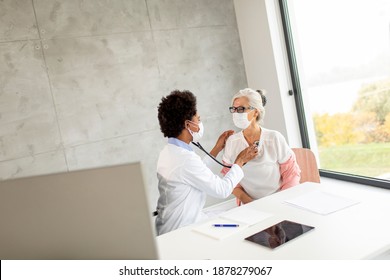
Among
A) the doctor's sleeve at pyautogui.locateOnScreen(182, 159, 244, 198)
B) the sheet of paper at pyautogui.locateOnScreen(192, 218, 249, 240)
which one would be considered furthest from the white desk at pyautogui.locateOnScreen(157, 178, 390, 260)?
the doctor's sleeve at pyautogui.locateOnScreen(182, 159, 244, 198)

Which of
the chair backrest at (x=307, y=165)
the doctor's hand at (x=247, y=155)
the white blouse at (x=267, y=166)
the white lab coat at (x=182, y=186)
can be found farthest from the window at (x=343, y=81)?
the white lab coat at (x=182, y=186)

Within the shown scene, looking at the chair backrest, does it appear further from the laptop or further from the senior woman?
the laptop

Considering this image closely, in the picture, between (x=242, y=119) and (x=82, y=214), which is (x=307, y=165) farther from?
(x=82, y=214)

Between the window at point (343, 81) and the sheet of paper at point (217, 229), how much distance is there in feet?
7.16

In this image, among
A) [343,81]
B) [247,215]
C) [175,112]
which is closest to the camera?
[247,215]

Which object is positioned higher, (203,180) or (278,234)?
(203,180)

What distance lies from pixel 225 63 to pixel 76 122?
67.2 inches

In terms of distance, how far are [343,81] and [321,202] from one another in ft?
6.91

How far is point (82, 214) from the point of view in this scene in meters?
0.85

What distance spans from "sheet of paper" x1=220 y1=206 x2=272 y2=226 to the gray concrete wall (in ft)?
6.31

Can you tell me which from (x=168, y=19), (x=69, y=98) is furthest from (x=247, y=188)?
(x=168, y=19)

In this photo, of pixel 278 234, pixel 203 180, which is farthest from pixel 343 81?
pixel 278 234

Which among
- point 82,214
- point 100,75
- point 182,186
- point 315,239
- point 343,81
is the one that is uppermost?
point 100,75

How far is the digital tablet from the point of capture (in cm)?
143
